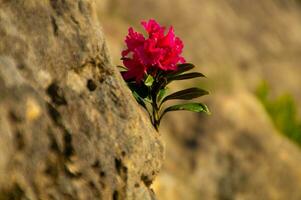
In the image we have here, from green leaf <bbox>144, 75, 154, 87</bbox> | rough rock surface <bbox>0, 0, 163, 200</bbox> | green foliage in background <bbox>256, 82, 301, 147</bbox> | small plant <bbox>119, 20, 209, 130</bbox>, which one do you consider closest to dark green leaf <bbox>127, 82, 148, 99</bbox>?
small plant <bbox>119, 20, 209, 130</bbox>

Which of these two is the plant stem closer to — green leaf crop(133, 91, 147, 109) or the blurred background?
green leaf crop(133, 91, 147, 109)

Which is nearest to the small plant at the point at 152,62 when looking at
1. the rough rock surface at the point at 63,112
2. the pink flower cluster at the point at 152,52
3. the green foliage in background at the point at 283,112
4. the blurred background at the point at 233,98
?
the pink flower cluster at the point at 152,52

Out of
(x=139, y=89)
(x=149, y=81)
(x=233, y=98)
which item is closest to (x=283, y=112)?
(x=233, y=98)

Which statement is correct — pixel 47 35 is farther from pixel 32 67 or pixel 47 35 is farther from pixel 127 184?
pixel 127 184

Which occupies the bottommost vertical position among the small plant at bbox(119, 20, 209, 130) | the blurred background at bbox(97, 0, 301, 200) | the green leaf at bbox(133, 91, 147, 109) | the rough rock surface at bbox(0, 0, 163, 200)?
the rough rock surface at bbox(0, 0, 163, 200)

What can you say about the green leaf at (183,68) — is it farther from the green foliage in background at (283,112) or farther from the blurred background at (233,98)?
the green foliage in background at (283,112)

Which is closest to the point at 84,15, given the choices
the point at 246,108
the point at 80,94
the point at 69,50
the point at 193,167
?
the point at 69,50

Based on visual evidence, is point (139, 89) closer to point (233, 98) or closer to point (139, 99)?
point (139, 99)
